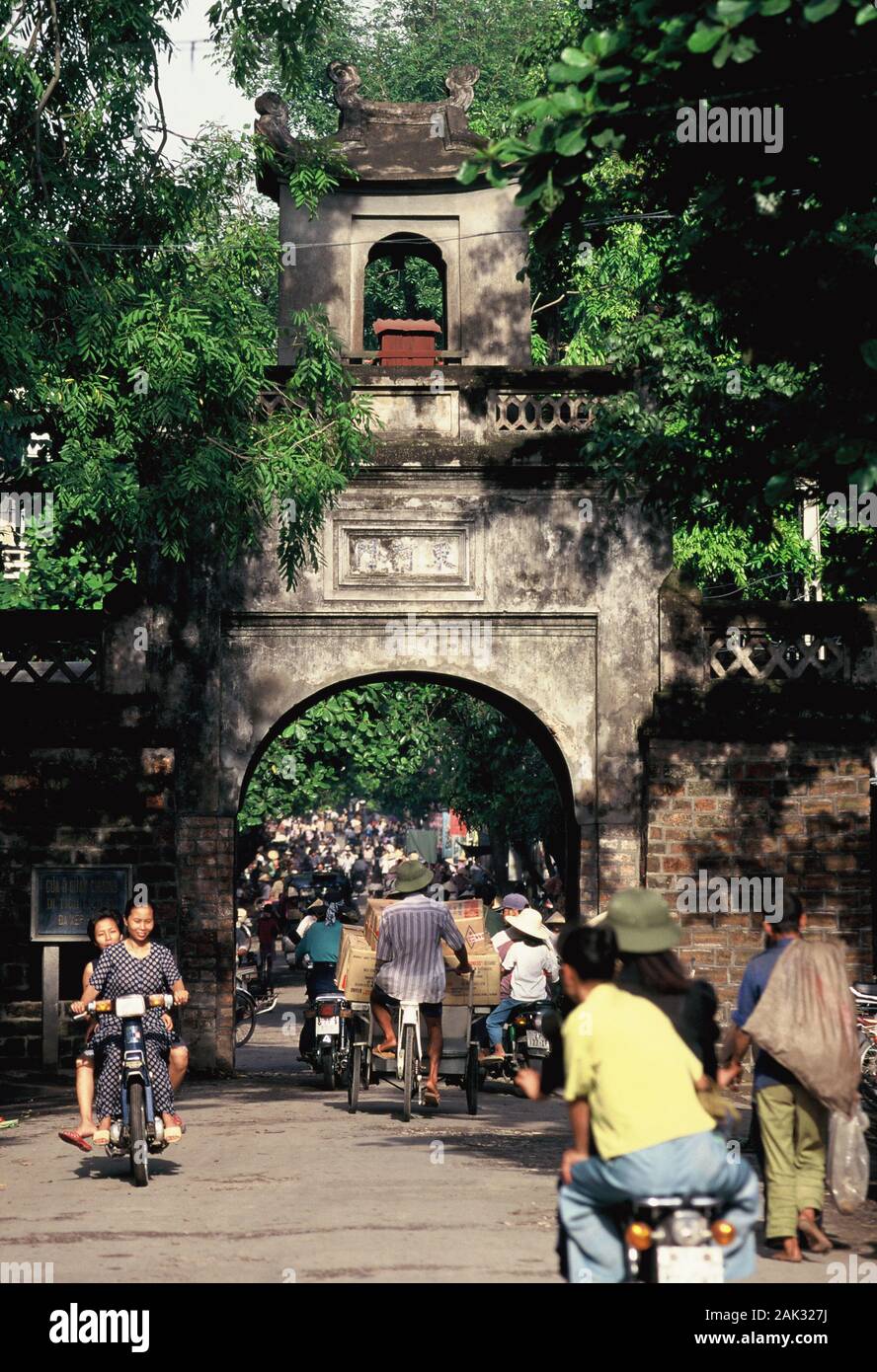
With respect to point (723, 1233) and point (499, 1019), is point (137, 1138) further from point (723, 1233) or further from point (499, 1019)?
point (499, 1019)

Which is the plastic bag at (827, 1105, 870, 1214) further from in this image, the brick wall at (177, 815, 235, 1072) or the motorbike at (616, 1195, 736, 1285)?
the brick wall at (177, 815, 235, 1072)

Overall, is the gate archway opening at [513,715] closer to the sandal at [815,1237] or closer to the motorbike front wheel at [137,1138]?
the motorbike front wheel at [137,1138]

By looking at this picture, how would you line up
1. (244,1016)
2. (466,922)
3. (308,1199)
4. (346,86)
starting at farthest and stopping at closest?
1. (244,1016)
2. (346,86)
3. (466,922)
4. (308,1199)

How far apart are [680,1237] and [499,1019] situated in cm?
1195

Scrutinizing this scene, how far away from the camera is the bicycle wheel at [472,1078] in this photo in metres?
15.8

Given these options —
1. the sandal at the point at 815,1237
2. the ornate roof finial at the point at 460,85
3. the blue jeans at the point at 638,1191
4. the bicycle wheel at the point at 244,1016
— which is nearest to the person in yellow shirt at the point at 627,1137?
the blue jeans at the point at 638,1191

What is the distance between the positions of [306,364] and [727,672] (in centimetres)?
484

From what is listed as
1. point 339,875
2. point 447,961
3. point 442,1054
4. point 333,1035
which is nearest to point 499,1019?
point 333,1035

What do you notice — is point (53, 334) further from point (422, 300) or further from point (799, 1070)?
point (422, 300)

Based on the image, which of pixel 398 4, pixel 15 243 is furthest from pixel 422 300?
pixel 15 243

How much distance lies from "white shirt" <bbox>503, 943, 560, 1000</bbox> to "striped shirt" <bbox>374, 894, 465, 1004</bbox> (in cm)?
305

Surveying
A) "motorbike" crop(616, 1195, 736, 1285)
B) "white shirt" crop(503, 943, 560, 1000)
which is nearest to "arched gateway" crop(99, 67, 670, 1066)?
"white shirt" crop(503, 943, 560, 1000)

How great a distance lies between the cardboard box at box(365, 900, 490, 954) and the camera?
1658 centimetres

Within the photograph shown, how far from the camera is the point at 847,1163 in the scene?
9.38m
